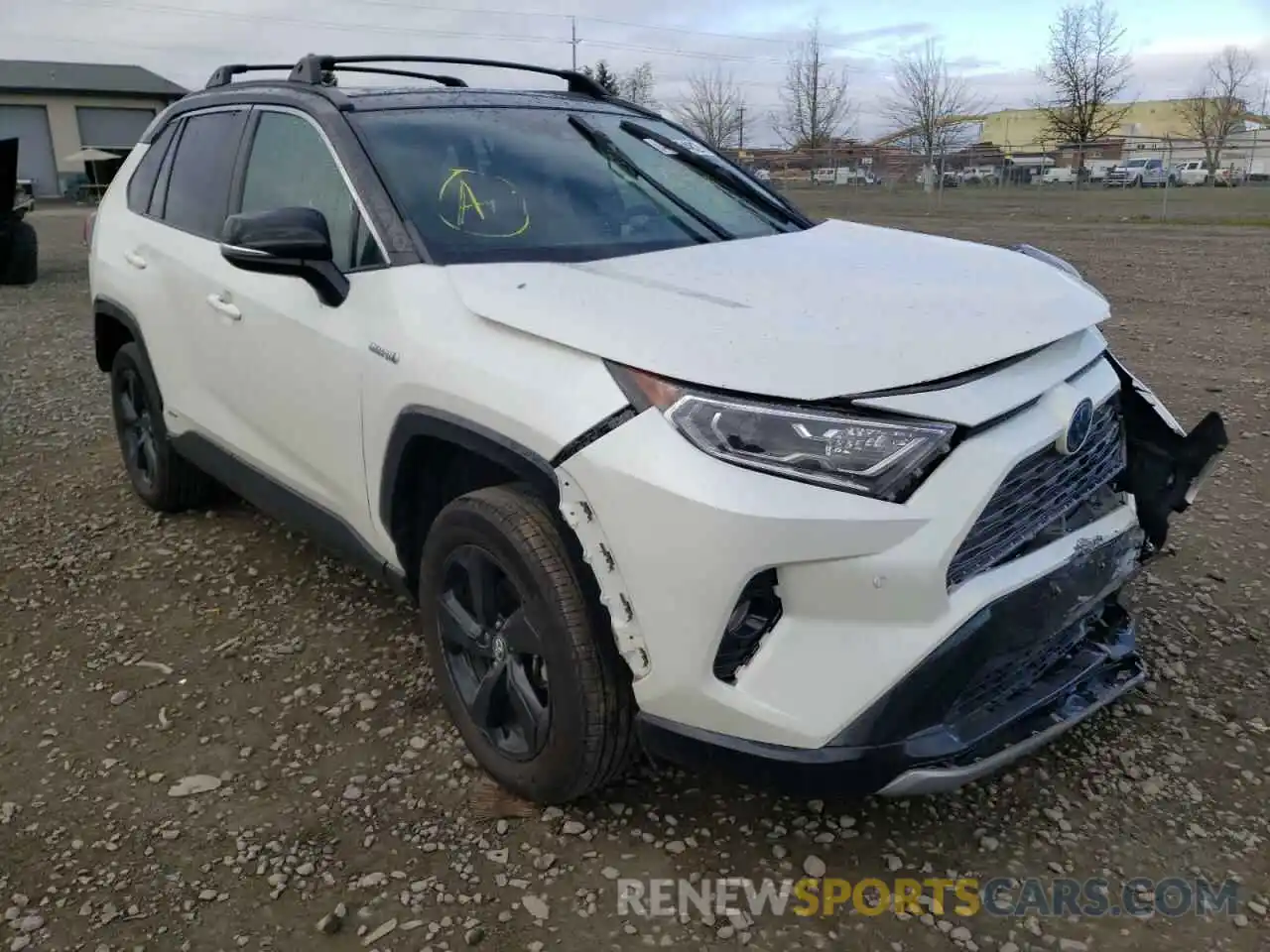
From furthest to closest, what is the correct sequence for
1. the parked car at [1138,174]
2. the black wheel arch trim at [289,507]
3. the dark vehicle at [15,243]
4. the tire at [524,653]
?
the parked car at [1138,174] → the dark vehicle at [15,243] → the black wheel arch trim at [289,507] → the tire at [524,653]

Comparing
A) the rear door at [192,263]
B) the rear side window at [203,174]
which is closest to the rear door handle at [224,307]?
the rear door at [192,263]

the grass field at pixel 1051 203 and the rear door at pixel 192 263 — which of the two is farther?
the grass field at pixel 1051 203

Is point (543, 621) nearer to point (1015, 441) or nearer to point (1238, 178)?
point (1015, 441)

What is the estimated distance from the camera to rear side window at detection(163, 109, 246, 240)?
3.86 metres

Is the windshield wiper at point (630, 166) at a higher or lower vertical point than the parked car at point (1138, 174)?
lower

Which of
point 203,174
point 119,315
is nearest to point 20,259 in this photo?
point 119,315

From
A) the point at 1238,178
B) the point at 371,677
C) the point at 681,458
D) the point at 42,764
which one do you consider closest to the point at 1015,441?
the point at 681,458

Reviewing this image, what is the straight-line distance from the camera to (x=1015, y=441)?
223cm

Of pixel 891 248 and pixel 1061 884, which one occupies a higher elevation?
pixel 891 248

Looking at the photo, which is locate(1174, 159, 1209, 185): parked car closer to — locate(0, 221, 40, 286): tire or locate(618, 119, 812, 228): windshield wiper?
locate(0, 221, 40, 286): tire

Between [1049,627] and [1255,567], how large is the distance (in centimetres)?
225

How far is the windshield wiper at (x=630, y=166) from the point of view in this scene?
339 centimetres

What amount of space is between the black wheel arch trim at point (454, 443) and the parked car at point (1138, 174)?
39.1 metres

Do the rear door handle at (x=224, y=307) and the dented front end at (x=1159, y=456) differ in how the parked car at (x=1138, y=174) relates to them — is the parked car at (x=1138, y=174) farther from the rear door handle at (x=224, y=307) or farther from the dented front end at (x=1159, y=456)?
the rear door handle at (x=224, y=307)
